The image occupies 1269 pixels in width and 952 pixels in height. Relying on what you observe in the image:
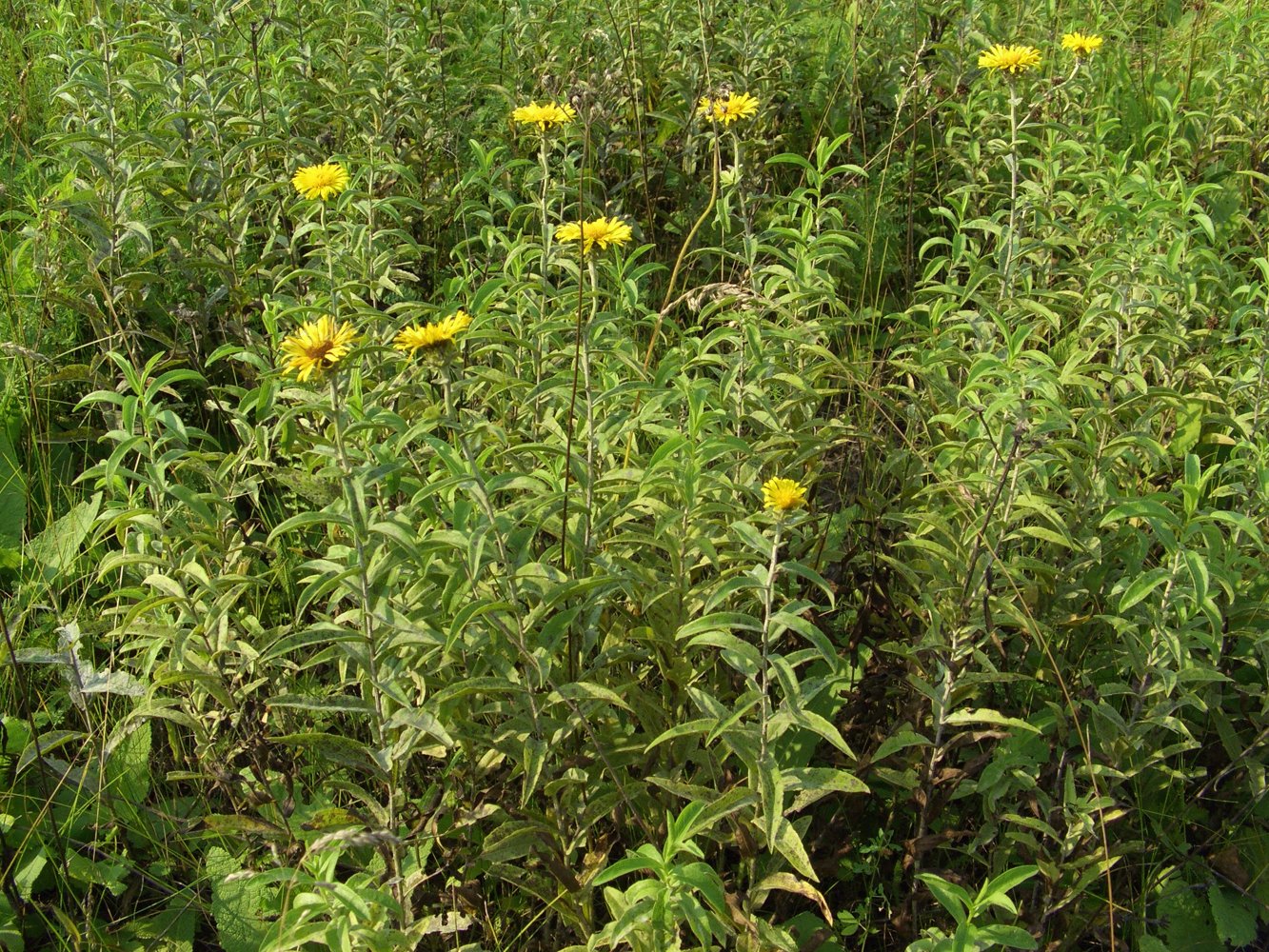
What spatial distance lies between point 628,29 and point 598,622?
121 inches

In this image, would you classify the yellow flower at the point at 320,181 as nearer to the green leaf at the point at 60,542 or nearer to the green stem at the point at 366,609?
the green stem at the point at 366,609

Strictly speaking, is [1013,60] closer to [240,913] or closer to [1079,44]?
[1079,44]

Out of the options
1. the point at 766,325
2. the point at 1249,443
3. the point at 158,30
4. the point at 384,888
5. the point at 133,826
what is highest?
the point at 158,30

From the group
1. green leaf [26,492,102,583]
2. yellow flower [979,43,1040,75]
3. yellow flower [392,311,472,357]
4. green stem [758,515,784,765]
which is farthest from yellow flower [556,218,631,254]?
yellow flower [979,43,1040,75]

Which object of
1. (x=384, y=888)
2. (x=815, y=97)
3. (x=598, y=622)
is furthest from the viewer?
(x=815, y=97)

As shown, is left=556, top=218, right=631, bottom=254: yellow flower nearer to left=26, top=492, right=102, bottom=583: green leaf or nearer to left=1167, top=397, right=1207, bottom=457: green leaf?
left=1167, top=397, right=1207, bottom=457: green leaf

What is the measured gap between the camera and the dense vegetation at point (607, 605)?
191 cm

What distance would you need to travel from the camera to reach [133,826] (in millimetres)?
2305

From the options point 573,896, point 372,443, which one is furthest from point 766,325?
point 573,896

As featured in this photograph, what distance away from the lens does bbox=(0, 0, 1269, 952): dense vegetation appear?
6.26 feet

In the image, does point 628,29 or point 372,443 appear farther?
point 628,29

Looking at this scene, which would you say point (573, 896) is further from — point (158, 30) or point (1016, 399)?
point (158, 30)

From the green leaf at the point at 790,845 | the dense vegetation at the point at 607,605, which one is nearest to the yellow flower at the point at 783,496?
the dense vegetation at the point at 607,605

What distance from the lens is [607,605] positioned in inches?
85.7
